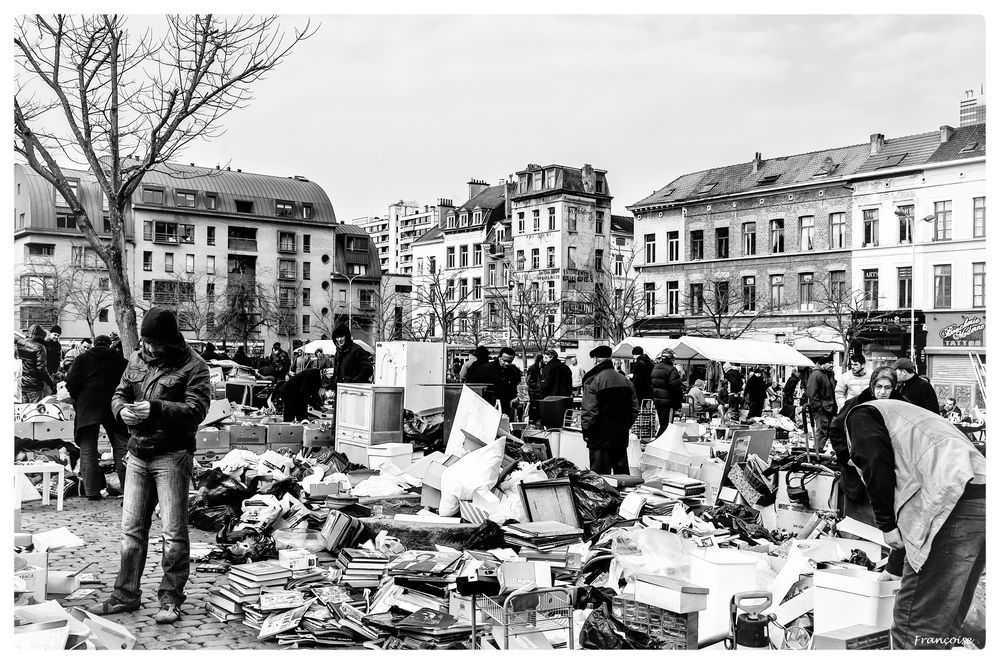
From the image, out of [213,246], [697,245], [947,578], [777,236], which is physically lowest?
[947,578]

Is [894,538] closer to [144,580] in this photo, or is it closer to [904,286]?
[144,580]

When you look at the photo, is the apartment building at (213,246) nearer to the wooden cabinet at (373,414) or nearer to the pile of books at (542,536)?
the wooden cabinet at (373,414)

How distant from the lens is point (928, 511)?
453cm

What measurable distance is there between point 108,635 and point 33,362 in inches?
505

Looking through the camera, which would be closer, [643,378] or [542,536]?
[542,536]

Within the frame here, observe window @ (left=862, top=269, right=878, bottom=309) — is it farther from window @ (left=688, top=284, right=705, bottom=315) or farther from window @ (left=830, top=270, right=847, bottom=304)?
window @ (left=688, top=284, right=705, bottom=315)

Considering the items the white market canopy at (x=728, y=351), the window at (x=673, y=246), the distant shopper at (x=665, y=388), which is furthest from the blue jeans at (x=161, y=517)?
the window at (x=673, y=246)

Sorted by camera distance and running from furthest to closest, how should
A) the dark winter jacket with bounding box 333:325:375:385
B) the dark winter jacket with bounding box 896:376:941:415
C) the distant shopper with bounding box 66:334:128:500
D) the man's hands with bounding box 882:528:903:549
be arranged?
the dark winter jacket with bounding box 333:325:375:385 → the distant shopper with bounding box 66:334:128:500 → the dark winter jacket with bounding box 896:376:941:415 → the man's hands with bounding box 882:528:903:549

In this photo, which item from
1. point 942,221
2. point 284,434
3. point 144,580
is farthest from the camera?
point 942,221

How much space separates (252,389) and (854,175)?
29.6 metres

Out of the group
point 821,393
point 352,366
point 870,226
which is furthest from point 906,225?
point 352,366

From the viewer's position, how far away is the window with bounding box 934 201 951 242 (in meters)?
37.3

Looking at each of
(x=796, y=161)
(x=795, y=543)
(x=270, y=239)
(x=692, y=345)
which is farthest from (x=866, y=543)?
(x=270, y=239)

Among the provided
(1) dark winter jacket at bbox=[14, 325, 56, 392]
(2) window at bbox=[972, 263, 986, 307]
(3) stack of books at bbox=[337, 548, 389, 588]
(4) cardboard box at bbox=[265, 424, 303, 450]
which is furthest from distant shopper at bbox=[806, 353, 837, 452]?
(2) window at bbox=[972, 263, 986, 307]
